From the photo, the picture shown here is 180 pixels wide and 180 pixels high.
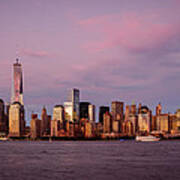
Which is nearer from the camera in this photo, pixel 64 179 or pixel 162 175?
pixel 64 179

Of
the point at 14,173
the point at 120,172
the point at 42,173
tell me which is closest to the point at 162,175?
the point at 120,172

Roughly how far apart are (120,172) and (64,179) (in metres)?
15.1

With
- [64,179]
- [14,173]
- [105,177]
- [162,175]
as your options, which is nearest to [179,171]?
[162,175]

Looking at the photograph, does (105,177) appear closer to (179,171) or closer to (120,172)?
(120,172)

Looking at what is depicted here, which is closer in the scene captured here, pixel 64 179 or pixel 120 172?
pixel 64 179

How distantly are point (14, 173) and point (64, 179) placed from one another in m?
14.6

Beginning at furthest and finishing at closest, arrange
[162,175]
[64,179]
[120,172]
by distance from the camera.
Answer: [120,172] < [162,175] < [64,179]

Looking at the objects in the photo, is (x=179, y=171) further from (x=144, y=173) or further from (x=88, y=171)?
(x=88, y=171)

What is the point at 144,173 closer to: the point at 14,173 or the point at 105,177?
the point at 105,177

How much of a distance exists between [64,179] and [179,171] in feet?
88.6

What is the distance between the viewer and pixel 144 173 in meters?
77.4

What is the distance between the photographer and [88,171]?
8162 centimetres

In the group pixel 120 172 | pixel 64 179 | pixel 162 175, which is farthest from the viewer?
pixel 120 172

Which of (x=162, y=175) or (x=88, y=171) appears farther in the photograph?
(x=88, y=171)
